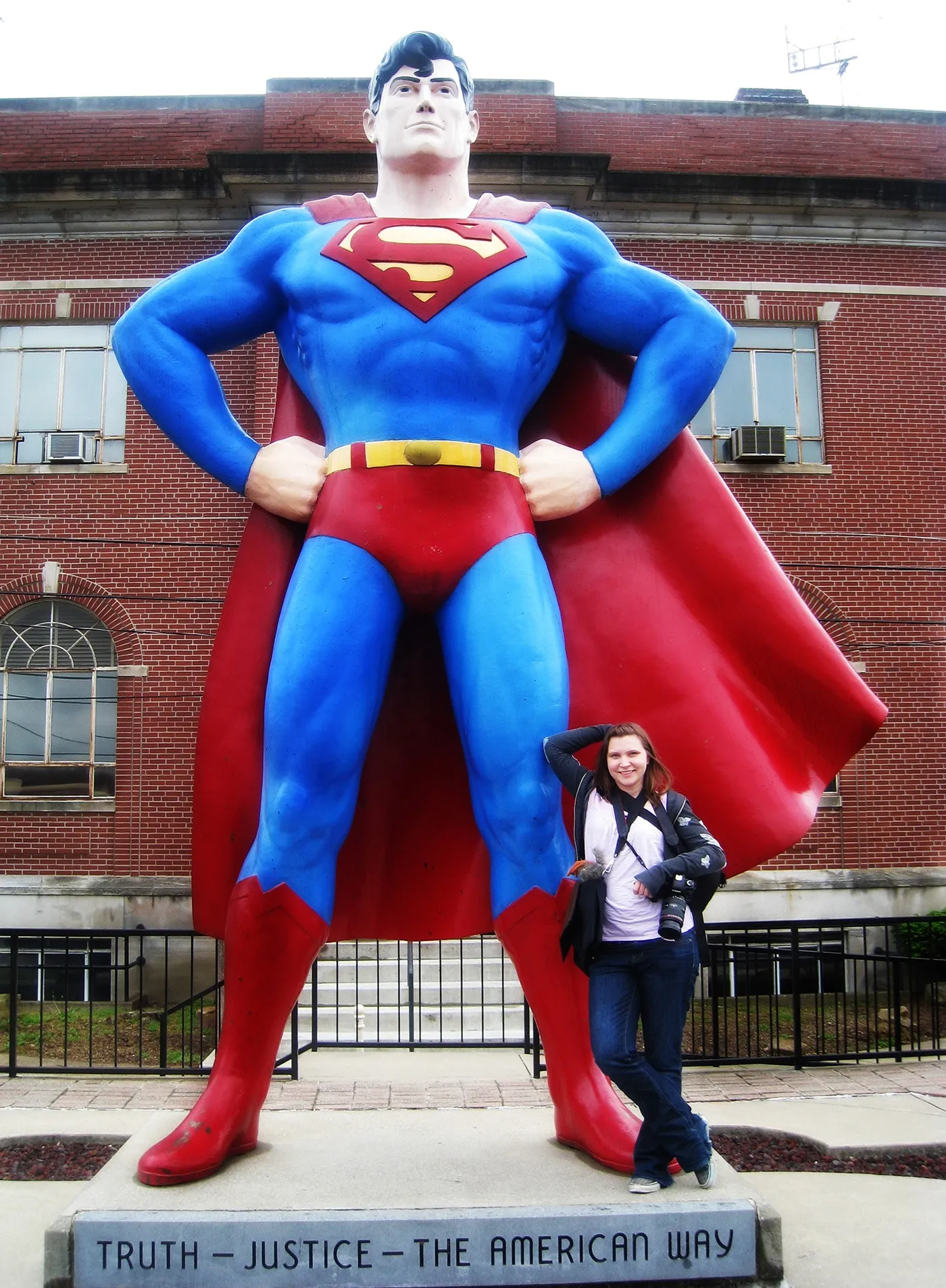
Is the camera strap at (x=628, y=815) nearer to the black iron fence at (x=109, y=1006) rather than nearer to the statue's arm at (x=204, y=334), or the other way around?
the statue's arm at (x=204, y=334)

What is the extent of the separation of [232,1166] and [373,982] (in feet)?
22.9

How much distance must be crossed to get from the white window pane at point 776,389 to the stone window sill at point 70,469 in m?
7.32

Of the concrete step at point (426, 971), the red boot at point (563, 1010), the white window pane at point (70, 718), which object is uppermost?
the white window pane at point (70, 718)

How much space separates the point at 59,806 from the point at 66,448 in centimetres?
400

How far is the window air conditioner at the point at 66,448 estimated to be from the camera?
12562 mm

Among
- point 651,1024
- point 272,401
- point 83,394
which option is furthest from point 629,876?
point 83,394

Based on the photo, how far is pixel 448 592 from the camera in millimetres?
3420

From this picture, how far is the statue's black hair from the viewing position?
3596 mm

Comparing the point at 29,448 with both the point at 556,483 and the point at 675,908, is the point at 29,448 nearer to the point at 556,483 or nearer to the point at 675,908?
the point at 556,483

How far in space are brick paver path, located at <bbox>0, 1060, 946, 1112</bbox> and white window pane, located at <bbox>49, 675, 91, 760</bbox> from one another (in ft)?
17.5

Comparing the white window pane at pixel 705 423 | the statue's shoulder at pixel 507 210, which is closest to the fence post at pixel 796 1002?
the statue's shoulder at pixel 507 210

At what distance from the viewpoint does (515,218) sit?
12.3 feet

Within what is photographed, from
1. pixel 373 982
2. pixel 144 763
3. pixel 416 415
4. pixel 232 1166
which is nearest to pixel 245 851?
pixel 232 1166

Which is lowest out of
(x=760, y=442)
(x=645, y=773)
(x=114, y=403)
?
(x=645, y=773)
